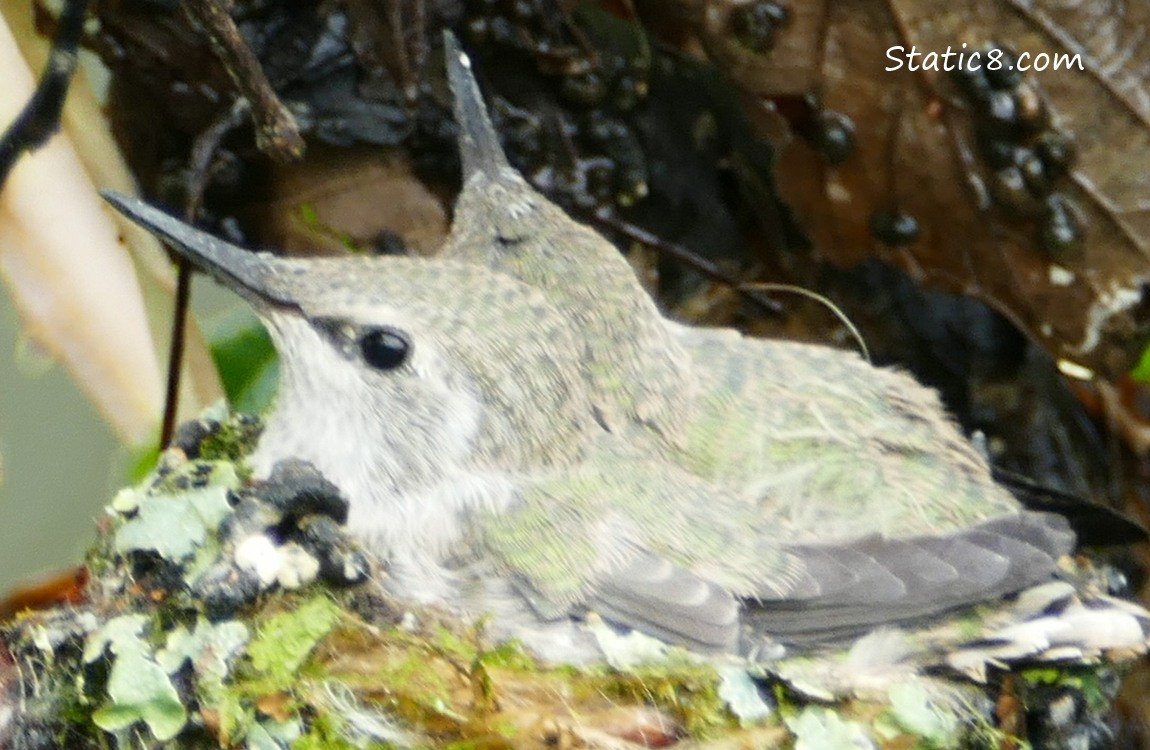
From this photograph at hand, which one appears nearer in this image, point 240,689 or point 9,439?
point 240,689

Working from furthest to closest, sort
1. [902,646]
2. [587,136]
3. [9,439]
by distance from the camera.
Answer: [9,439], [587,136], [902,646]

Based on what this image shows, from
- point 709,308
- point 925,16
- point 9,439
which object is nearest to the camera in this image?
point 925,16

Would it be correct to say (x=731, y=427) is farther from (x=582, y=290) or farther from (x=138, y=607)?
(x=138, y=607)

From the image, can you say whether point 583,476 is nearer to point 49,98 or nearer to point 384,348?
point 384,348

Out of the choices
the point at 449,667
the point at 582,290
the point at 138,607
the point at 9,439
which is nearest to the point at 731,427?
the point at 582,290

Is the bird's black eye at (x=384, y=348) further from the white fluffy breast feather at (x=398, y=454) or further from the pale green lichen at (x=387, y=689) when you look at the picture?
the pale green lichen at (x=387, y=689)

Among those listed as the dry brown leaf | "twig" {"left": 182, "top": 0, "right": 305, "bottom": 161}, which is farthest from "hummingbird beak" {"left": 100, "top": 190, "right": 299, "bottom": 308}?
the dry brown leaf

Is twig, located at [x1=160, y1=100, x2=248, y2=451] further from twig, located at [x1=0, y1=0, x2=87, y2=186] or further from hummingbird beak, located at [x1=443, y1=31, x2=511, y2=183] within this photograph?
hummingbird beak, located at [x1=443, y1=31, x2=511, y2=183]
